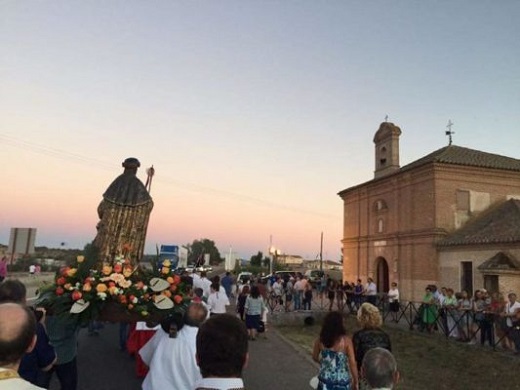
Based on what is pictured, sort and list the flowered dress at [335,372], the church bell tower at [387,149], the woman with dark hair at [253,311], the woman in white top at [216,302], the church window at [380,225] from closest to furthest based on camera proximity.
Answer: the flowered dress at [335,372] → the woman in white top at [216,302] → the woman with dark hair at [253,311] → the church window at [380,225] → the church bell tower at [387,149]

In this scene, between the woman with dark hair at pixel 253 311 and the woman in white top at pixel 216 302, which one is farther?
the woman with dark hair at pixel 253 311

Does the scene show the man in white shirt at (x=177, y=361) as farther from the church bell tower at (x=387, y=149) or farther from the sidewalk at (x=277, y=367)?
the church bell tower at (x=387, y=149)

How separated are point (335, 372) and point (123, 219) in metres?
4.28

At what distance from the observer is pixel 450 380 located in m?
10.3

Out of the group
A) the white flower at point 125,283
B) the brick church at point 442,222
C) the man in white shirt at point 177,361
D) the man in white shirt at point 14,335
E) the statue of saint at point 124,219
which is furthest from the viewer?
the brick church at point 442,222

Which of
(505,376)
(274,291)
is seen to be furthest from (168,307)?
(274,291)

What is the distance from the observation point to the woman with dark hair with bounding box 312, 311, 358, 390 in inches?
193

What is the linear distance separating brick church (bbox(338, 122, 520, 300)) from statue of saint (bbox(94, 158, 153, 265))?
17187mm

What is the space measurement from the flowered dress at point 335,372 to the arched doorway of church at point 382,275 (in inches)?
972

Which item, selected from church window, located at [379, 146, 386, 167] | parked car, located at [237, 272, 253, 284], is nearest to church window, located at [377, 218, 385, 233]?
church window, located at [379, 146, 386, 167]

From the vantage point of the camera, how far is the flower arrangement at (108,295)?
16.8ft

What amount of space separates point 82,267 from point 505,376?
9963mm

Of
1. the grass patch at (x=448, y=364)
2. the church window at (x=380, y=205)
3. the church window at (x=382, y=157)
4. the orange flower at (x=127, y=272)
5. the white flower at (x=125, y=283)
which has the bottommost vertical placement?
the grass patch at (x=448, y=364)

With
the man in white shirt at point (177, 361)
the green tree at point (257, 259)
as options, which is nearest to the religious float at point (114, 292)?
the man in white shirt at point (177, 361)
